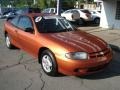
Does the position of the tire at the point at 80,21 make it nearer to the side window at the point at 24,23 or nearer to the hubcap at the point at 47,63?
the side window at the point at 24,23

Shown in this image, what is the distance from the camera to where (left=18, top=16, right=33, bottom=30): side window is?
7811mm

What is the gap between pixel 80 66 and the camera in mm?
5969

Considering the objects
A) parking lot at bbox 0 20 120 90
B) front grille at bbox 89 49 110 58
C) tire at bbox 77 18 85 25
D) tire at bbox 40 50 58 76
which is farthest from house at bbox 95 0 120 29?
tire at bbox 40 50 58 76

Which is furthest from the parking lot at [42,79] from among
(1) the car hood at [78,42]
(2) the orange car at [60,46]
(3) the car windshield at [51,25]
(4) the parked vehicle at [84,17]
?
(4) the parked vehicle at [84,17]

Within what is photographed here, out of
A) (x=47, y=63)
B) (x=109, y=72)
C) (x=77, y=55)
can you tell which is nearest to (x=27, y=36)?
(x=47, y=63)

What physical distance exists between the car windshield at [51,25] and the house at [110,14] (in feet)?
38.4

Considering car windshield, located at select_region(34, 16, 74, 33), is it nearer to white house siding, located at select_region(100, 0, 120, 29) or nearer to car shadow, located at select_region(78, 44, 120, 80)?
car shadow, located at select_region(78, 44, 120, 80)

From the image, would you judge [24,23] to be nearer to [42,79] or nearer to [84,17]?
[42,79]

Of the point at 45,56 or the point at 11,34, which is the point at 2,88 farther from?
the point at 11,34

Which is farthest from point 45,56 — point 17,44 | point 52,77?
point 17,44

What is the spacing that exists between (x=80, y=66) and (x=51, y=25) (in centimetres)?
206

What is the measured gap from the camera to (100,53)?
20.6ft

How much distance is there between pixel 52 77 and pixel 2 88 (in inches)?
52.0

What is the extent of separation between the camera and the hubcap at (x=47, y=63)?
6543mm
